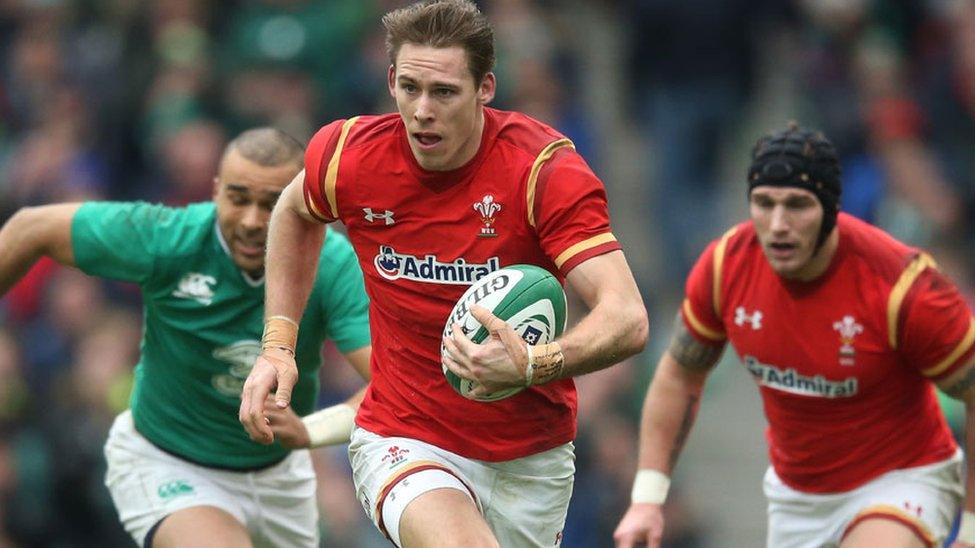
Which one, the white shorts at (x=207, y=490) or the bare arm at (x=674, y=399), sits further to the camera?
the bare arm at (x=674, y=399)

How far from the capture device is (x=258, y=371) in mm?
6121

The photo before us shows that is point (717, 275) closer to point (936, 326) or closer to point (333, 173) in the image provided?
point (936, 326)

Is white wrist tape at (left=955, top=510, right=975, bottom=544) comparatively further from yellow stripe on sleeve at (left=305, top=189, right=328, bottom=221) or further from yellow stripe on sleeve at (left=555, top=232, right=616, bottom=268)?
yellow stripe on sleeve at (left=305, top=189, right=328, bottom=221)

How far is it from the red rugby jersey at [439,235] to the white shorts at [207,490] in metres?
1.29

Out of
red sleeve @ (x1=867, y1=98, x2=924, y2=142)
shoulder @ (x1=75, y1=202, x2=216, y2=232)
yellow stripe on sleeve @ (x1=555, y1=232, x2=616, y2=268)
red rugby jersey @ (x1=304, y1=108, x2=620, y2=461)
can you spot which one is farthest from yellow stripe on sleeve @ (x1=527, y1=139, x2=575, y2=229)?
red sleeve @ (x1=867, y1=98, x2=924, y2=142)

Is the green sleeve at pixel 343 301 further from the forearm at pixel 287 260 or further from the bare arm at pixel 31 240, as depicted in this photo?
the bare arm at pixel 31 240

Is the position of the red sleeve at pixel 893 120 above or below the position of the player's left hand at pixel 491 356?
below

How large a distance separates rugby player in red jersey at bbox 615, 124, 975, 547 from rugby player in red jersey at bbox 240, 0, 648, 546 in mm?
1203

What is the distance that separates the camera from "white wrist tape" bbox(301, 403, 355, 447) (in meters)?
7.20

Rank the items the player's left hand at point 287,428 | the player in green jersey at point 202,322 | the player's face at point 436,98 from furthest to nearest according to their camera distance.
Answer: the player in green jersey at point 202,322 < the player's left hand at point 287,428 < the player's face at point 436,98

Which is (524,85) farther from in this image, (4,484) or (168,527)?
(168,527)

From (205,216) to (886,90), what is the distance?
19.9 feet

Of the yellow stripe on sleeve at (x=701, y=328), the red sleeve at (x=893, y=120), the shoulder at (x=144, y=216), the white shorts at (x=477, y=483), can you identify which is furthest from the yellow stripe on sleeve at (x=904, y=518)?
the red sleeve at (x=893, y=120)

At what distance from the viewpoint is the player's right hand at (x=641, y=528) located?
289 inches
